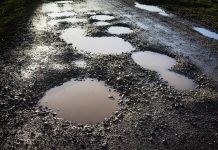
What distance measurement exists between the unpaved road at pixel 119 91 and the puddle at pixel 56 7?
4.25 meters

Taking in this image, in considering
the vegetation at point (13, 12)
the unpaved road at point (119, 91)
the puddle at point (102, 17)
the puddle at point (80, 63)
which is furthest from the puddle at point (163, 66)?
the vegetation at point (13, 12)

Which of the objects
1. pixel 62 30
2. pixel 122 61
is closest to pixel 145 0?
pixel 62 30

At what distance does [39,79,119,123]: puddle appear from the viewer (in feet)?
35.7

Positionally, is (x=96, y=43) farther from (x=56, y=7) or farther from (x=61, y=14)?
(x=56, y=7)

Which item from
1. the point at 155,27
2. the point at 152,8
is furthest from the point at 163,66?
the point at 152,8

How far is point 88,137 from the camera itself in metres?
9.64

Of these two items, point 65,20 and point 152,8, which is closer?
point 65,20

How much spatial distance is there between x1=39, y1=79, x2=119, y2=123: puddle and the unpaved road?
1.05 ft

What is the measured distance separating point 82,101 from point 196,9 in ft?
61.4

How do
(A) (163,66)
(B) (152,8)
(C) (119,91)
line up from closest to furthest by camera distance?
(C) (119,91), (A) (163,66), (B) (152,8)

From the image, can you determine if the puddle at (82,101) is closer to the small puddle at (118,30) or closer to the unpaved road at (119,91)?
the unpaved road at (119,91)

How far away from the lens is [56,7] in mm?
24469

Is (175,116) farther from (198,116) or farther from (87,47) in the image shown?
(87,47)

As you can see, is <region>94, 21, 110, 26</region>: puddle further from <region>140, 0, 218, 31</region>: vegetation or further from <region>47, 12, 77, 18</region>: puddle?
<region>140, 0, 218, 31</region>: vegetation
